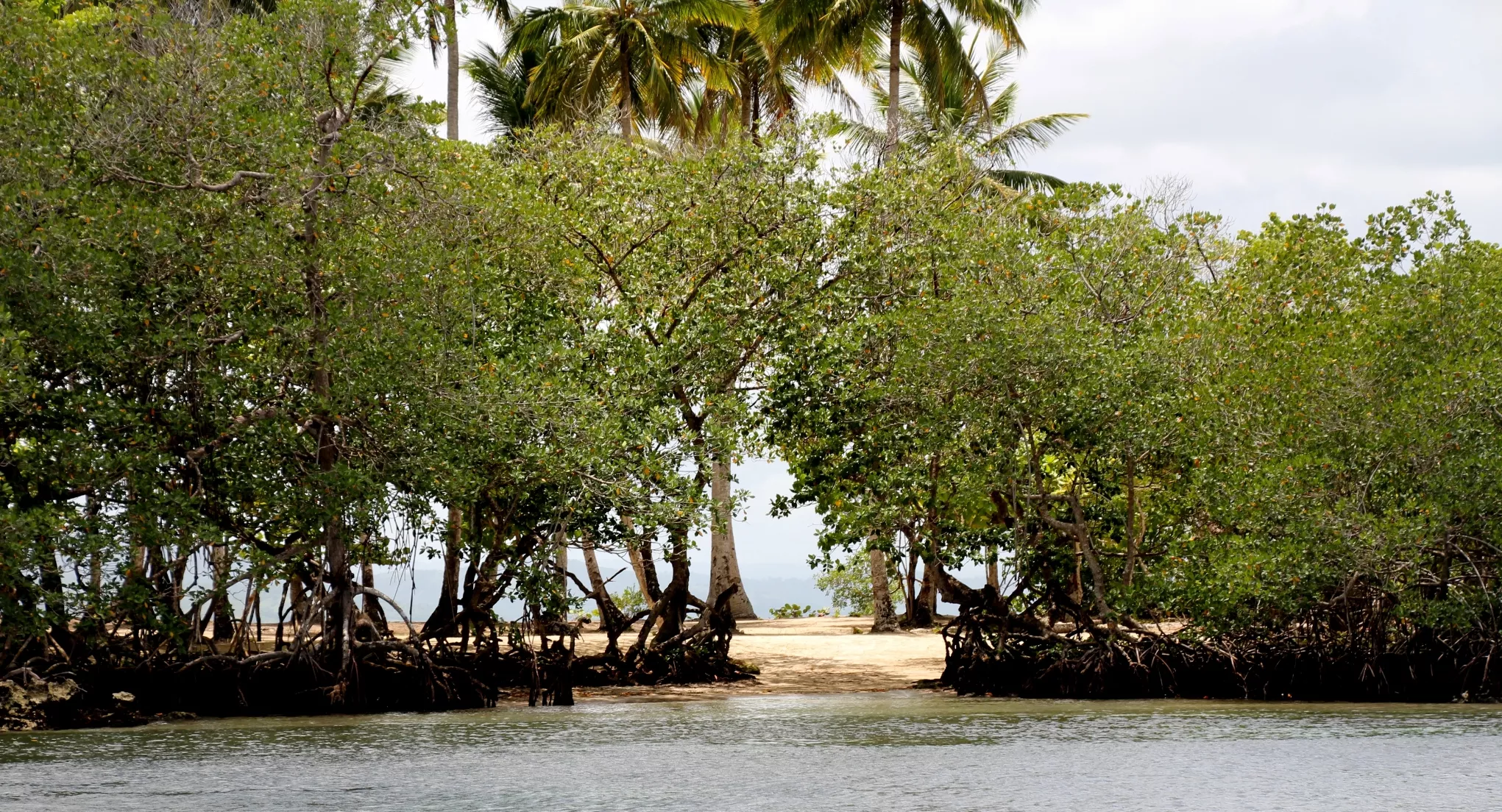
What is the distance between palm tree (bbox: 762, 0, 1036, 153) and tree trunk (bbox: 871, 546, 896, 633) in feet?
28.6

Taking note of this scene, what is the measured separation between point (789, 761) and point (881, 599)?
54.6ft

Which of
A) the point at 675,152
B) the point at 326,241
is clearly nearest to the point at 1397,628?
the point at 326,241

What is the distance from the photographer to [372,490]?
1541cm

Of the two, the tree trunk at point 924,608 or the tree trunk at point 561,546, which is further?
the tree trunk at point 924,608

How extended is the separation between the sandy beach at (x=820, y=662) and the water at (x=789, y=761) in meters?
3.18

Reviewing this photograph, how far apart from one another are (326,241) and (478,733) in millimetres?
5317

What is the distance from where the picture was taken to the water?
1023 cm

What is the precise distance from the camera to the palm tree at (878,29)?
29.1 metres

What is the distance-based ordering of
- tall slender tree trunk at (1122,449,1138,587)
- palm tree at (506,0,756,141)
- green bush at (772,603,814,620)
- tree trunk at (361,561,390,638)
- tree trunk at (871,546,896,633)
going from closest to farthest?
tree trunk at (361,561,390,638), tall slender tree trunk at (1122,449,1138,587), tree trunk at (871,546,896,633), palm tree at (506,0,756,141), green bush at (772,603,814,620)

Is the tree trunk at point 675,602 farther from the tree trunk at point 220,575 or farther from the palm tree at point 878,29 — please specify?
the palm tree at point 878,29

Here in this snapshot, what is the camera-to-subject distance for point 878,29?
97.6ft

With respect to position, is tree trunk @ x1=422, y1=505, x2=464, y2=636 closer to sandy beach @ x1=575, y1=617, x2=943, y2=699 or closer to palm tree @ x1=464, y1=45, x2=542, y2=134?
sandy beach @ x1=575, y1=617, x2=943, y2=699

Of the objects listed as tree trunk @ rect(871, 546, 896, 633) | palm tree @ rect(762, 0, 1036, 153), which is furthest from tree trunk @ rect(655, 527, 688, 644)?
palm tree @ rect(762, 0, 1036, 153)

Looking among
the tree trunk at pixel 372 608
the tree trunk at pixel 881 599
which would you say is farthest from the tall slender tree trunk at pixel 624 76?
the tree trunk at pixel 372 608
